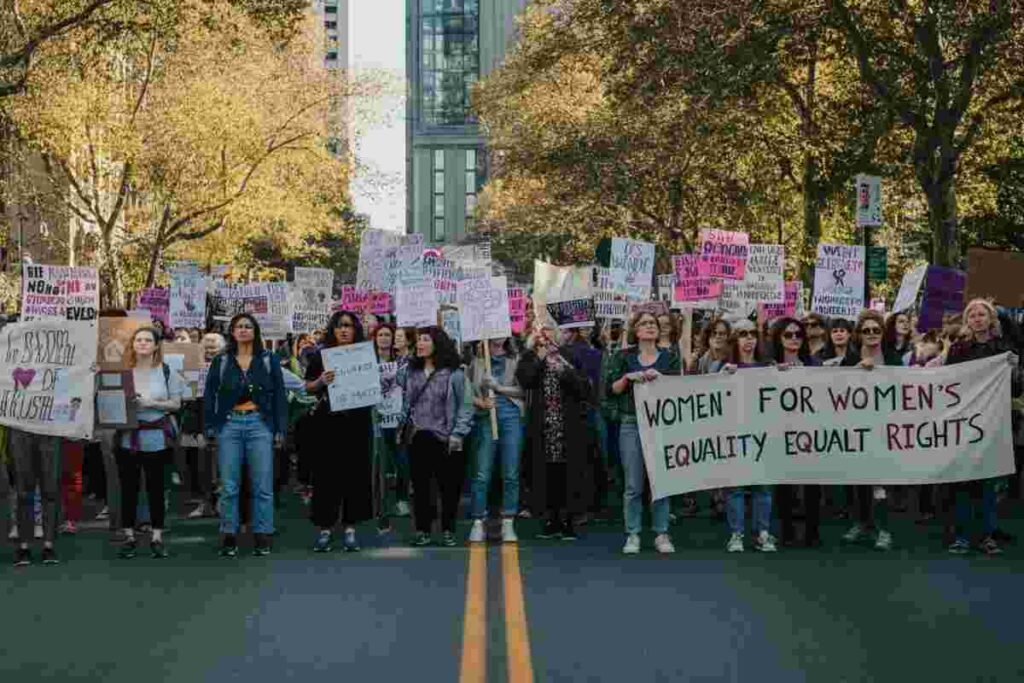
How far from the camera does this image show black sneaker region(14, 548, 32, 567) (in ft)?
47.8

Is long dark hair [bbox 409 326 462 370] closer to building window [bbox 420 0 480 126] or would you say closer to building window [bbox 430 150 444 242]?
building window [bbox 420 0 480 126]

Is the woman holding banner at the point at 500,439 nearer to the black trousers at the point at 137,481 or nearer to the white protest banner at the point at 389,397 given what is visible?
the black trousers at the point at 137,481

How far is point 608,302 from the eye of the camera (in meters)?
23.1

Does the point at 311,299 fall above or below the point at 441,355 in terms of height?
above

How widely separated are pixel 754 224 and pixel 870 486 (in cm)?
3125

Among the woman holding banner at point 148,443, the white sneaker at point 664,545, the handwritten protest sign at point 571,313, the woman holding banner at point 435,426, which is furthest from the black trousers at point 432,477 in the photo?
the handwritten protest sign at point 571,313

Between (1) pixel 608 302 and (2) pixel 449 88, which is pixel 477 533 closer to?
(1) pixel 608 302

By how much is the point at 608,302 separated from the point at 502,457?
715 centimetres

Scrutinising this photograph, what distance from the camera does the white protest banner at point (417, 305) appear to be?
17750mm

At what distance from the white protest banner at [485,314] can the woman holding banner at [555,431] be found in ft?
0.94

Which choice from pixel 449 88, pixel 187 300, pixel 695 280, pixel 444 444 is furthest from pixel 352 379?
pixel 449 88

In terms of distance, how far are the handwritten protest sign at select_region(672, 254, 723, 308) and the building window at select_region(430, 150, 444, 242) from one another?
144m

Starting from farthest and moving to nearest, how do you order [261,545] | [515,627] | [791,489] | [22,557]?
[791,489]
[261,545]
[22,557]
[515,627]

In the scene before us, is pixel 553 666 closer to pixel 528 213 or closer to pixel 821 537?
pixel 821 537
